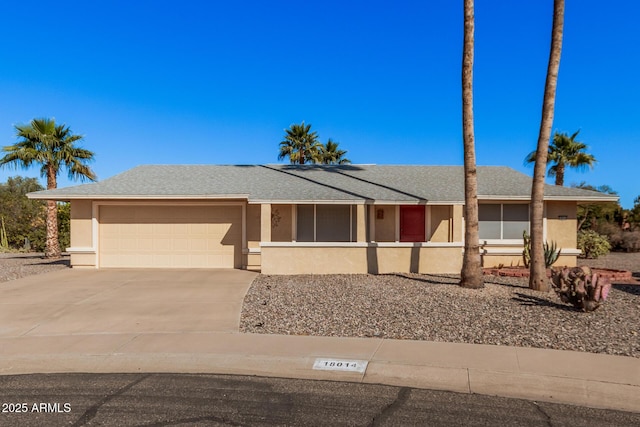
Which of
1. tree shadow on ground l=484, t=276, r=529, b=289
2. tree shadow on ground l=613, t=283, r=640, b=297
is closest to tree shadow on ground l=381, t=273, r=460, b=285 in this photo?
tree shadow on ground l=484, t=276, r=529, b=289

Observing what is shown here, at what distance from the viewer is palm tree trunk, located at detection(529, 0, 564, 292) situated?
37.4 ft

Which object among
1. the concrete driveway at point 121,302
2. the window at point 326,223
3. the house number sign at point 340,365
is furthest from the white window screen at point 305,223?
the house number sign at point 340,365

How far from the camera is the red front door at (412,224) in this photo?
667 inches

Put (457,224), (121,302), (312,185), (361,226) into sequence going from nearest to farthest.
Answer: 1. (121,302)
2. (457,224)
3. (361,226)
4. (312,185)

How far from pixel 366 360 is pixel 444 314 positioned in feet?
10.9

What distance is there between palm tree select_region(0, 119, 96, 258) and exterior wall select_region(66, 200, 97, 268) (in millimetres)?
5114

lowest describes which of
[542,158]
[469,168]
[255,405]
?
[255,405]

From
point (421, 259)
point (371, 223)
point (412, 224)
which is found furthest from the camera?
point (412, 224)

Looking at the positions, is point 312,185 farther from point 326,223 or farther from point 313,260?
point 313,260

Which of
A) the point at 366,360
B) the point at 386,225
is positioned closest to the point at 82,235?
the point at 386,225

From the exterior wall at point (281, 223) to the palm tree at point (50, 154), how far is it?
35.4 ft

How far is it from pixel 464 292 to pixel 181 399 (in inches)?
319

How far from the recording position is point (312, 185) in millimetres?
16844

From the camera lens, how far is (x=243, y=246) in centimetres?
1631
